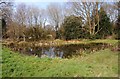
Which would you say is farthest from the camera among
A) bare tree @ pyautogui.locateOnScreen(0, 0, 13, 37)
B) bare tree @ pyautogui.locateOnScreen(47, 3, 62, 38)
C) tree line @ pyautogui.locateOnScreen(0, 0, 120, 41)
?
bare tree @ pyautogui.locateOnScreen(47, 3, 62, 38)

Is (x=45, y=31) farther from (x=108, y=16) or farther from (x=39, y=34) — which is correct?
(x=108, y=16)

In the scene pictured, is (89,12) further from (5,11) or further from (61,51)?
(61,51)

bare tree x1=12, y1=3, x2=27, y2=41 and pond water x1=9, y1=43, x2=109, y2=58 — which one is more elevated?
bare tree x1=12, y1=3, x2=27, y2=41

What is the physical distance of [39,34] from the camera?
33156 millimetres

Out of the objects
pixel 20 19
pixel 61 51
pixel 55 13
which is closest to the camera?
pixel 61 51

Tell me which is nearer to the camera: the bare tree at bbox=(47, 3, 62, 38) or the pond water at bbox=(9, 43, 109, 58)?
the pond water at bbox=(9, 43, 109, 58)

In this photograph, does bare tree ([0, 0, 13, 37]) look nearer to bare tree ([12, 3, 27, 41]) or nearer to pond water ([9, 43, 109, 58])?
bare tree ([12, 3, 27, 41])

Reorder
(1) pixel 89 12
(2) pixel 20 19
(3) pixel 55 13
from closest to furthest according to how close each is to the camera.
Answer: (1) pixel 89 12
(2) pixel 20 19
(3) pixel 55 13

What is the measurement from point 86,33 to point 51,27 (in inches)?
379

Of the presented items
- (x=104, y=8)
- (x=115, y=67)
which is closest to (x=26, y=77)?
(x=115, y=67)

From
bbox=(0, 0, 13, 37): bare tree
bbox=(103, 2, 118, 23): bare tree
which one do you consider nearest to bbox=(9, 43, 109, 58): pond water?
bbox=(0, 0, 13, 37): bare tree

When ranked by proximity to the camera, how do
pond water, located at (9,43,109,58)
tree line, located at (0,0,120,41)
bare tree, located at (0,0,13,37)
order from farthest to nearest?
tree line, located at (0,0,120,41) < bare tree, located at (0,0,13,37) < pond water, located at (9,43,109,58)

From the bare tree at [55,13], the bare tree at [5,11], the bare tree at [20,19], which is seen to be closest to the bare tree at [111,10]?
the bare tree at [55,13]

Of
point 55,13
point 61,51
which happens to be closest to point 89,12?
point 55,13
